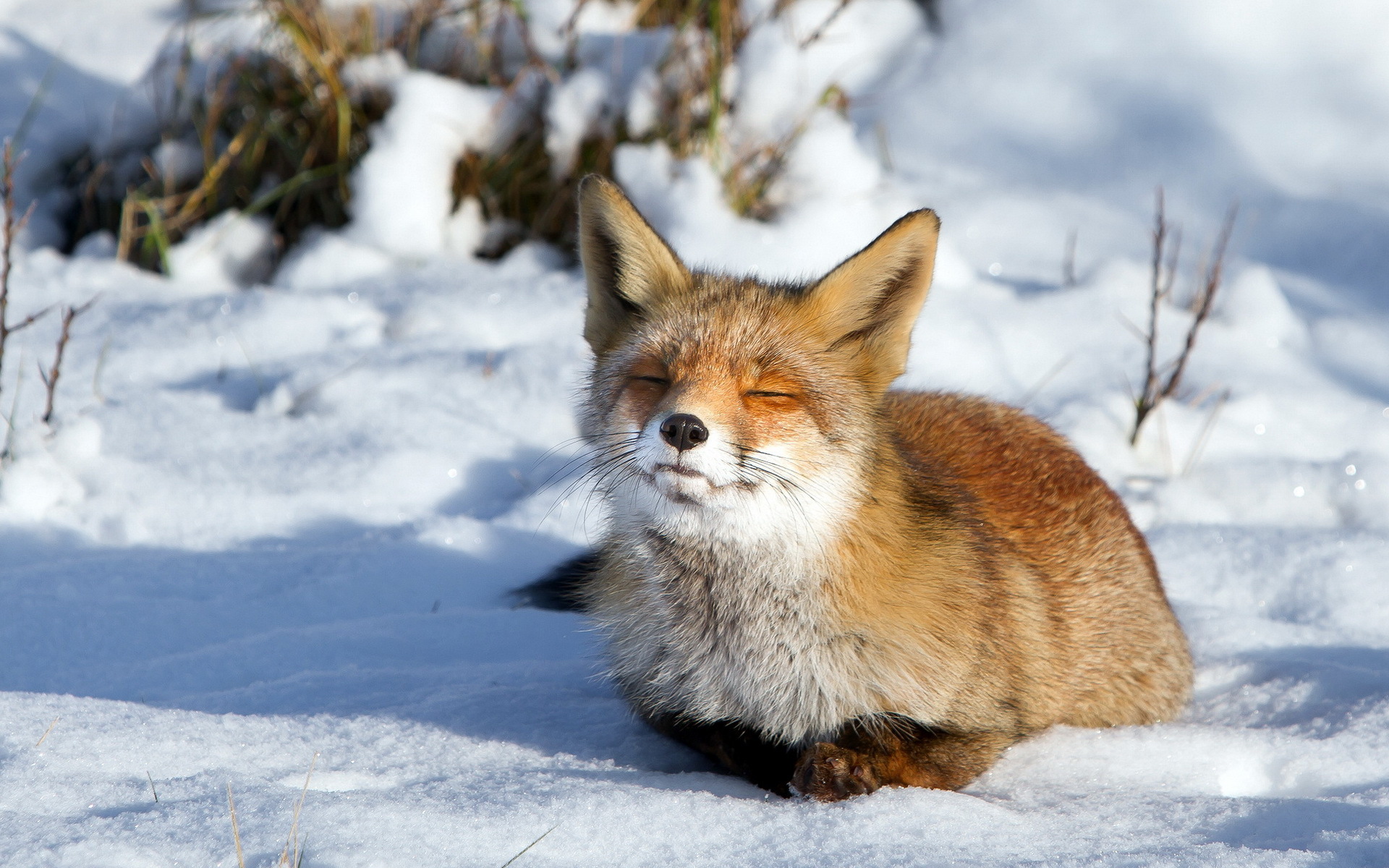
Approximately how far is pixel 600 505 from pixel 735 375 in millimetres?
779

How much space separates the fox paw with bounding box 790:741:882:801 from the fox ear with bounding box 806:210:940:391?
920 millimetres

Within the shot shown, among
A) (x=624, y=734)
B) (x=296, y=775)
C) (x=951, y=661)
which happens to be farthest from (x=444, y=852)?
(x=951, y=661)

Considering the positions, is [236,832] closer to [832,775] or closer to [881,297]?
[832,775]

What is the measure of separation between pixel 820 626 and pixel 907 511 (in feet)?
1.33

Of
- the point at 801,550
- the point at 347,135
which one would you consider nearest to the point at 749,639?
the point at 801,550

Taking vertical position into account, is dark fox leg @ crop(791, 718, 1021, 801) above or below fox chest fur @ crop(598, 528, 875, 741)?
below

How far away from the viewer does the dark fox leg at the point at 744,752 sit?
276 centimetres

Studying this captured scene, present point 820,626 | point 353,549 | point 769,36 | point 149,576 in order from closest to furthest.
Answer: point 820,626, point 149,576, point 353,549, point 769,36

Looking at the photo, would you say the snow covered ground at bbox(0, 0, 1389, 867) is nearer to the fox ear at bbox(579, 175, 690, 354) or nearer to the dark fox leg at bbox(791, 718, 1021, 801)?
the dark fox leg at bbox(791, 718, 1021, 801)

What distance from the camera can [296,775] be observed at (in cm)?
245

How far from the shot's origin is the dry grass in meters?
6.41

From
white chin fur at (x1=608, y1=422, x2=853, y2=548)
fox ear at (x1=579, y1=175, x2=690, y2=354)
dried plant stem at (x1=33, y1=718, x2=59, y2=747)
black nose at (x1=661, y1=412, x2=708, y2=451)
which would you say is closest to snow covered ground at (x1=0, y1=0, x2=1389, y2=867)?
dried plant stem at (x1=33, y1=718, x2=59, y2=747)

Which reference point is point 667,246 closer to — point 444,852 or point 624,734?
point 624,734

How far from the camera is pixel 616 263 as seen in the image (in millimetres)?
3137
